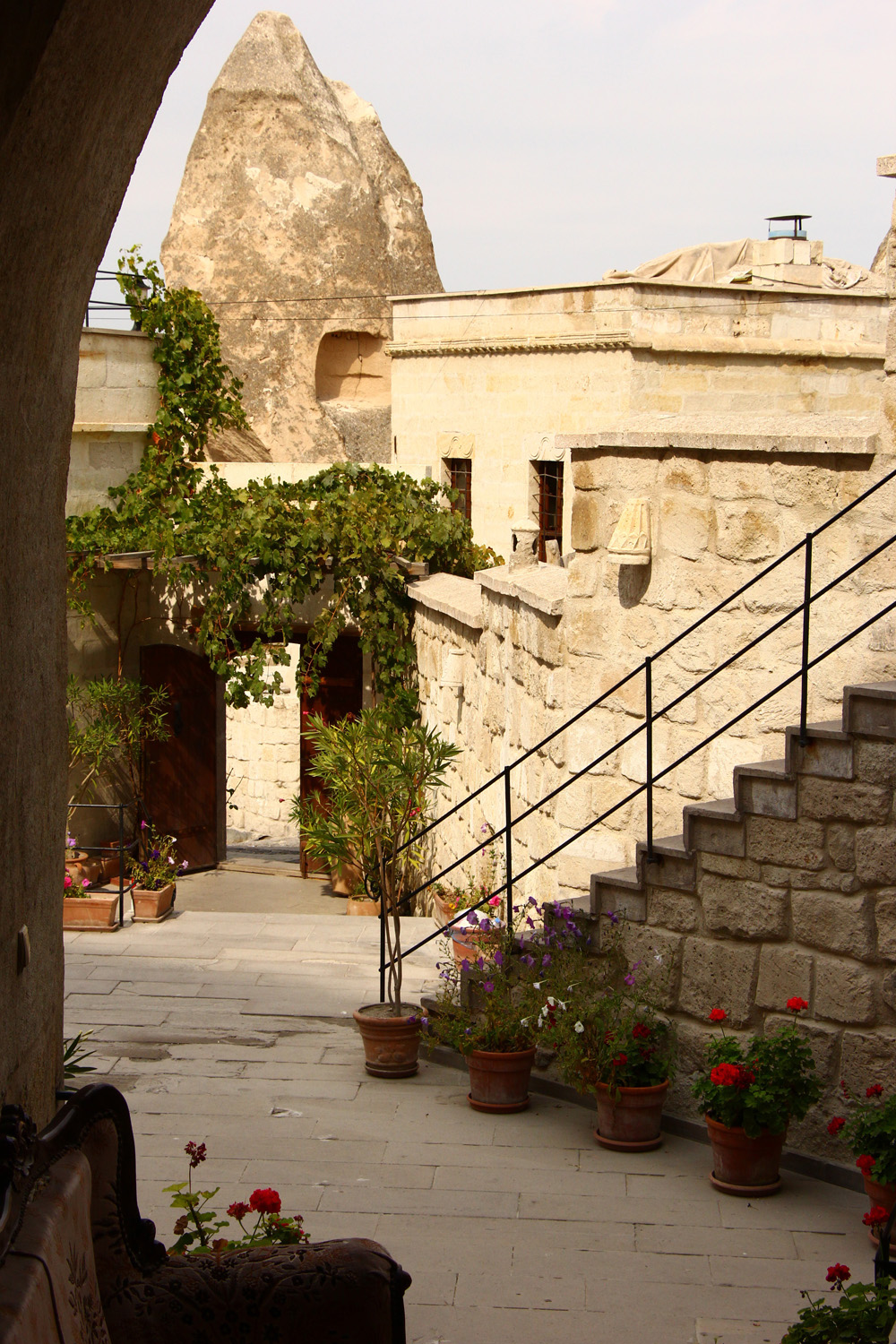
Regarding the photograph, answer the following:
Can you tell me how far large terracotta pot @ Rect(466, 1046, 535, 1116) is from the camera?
18.4 ft

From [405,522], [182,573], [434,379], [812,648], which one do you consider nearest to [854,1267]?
[812,648]

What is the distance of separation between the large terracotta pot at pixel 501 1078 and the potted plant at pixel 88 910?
163 inches

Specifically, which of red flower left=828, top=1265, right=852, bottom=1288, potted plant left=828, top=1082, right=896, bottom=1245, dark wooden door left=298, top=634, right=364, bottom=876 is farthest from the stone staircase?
dark wooden door left=298, top=634, right=364, bottom=876

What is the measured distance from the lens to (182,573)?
38.1 feet

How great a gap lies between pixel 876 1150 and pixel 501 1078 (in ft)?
5.61

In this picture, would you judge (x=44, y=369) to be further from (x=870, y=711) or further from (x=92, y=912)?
(x=92, y=912)

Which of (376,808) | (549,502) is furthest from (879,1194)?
(549,502)

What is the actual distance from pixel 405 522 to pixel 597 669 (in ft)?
17.0

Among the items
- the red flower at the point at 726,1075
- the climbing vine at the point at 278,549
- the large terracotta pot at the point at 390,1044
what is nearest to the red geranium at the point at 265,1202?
the red flower at the point at 726,1075

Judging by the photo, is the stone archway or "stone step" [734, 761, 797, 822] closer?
the stone archway

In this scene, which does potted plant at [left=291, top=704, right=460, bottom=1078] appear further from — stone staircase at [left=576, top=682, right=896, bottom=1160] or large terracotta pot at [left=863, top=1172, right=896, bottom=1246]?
large terracotta pot at [left=863, top=1172, right=896, bottom=1246]

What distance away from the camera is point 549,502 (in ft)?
63.9

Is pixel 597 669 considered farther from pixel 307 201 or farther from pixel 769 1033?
pixel 307 201

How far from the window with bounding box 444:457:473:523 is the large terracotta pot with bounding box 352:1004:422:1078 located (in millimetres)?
15443
